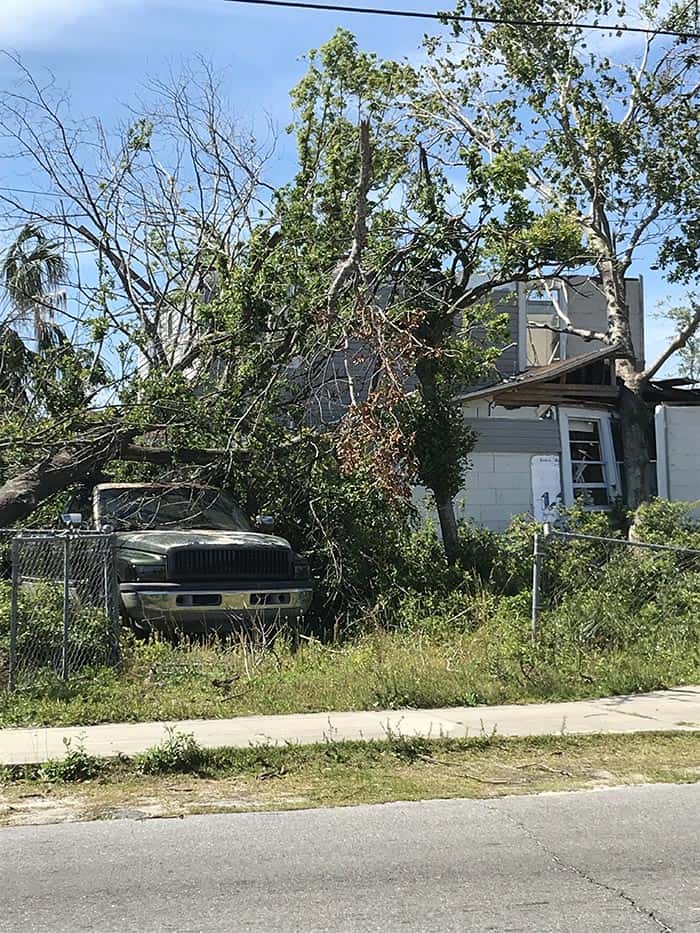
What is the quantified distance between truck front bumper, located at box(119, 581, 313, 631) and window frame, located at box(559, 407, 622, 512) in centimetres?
1070

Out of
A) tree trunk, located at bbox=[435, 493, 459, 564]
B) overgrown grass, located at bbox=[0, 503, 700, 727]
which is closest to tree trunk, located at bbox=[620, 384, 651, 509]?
overgrown grass, located at bbox=[0, 503, 700, 727]

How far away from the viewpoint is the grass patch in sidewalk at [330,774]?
6.90 meters

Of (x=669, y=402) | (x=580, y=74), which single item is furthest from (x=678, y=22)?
(x=669, y=402)

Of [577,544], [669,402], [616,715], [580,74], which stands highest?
[580,74]

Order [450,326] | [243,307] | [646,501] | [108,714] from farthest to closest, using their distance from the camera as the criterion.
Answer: [646,501]
[450,326]
[243,307]
[108,714]

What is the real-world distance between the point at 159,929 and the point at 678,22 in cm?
2191

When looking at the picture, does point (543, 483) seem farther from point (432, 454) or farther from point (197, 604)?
point (197, 604)

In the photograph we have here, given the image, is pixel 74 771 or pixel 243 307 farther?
pixel 243 307

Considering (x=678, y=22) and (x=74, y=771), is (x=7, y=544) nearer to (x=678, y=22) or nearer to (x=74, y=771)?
(x=74, y=771)

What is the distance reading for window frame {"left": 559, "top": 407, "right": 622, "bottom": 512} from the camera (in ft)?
69.7

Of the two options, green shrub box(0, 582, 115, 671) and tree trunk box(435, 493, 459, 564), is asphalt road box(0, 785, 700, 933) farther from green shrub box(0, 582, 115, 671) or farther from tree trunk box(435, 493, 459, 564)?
tree trunk box(435, 493, 459, 564)

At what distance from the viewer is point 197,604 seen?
1137 centimetres

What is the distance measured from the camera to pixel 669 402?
73.4ft

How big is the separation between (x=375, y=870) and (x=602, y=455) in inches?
698
